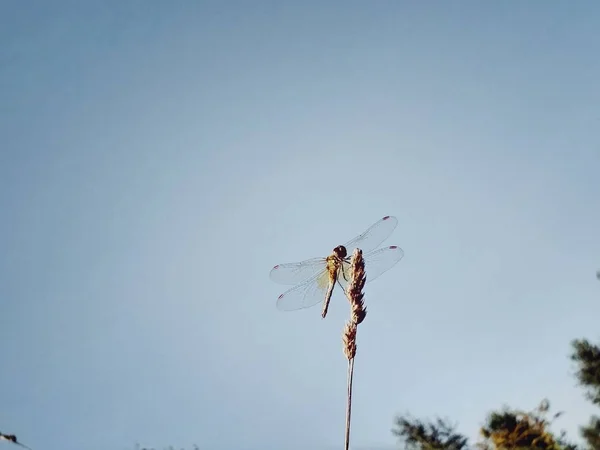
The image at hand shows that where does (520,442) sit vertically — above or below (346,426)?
above

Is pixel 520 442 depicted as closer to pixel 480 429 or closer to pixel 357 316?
pixel 480 429

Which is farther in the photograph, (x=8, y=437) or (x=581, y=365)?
(x=581, y=365)

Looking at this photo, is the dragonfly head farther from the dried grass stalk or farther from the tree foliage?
the tree foliage

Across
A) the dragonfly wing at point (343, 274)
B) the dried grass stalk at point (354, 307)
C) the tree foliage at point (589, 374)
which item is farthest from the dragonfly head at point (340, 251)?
the tree foliage at point (589, 374)

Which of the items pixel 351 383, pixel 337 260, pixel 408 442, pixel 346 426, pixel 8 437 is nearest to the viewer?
pixel 8 437

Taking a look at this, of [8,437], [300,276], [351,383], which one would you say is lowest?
[8,437]

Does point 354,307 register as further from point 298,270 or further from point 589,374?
point 589,374

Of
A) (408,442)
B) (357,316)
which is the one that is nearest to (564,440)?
(408,442)

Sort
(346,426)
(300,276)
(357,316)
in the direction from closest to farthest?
1. (346,426)
2. (357,316)
3. (300,276)
